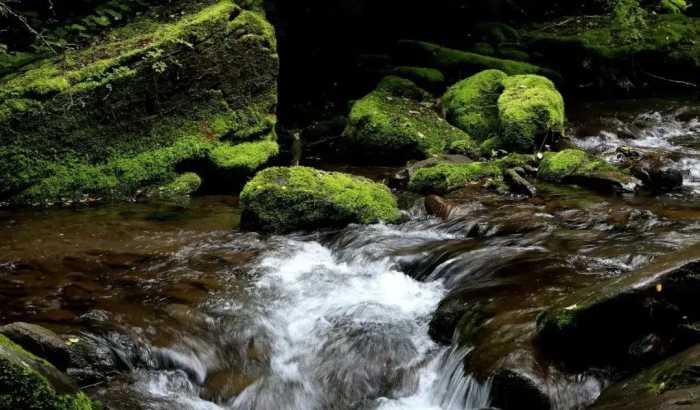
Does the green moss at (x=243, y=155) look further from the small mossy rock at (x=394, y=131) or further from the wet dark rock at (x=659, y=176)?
the wet dark rock at (x=659, y=176)

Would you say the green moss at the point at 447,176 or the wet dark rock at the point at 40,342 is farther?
the green moss at the point at 447,176

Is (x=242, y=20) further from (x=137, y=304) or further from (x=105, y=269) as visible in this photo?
(x=137, y=304)

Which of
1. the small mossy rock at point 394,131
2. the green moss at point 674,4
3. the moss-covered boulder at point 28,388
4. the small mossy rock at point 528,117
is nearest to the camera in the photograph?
the moss-covered boulder at point 28,388

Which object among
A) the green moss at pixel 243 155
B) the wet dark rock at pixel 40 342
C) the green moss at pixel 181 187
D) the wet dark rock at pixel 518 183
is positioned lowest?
the green moss at pixel 181 187

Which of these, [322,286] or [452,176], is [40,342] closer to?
[322,286]

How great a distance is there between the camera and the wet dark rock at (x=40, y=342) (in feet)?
14.4

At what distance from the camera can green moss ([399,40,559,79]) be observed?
14836 millimetres

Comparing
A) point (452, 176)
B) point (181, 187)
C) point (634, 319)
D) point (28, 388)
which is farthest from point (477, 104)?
point (28, 388)

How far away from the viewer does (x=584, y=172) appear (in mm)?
9375

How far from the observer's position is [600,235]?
22.6 ft

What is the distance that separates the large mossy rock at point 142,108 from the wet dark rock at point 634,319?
276 inches

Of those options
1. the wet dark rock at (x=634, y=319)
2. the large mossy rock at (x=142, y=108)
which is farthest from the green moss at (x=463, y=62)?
the wet dark rock at (x=634, y=319)

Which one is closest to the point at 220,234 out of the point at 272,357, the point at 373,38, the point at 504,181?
the point at 272,357

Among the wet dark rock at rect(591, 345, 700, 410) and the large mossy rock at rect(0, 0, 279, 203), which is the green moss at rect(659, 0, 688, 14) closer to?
the large mossy rock at rect(0, 0, 279, 203)
